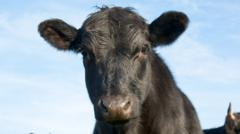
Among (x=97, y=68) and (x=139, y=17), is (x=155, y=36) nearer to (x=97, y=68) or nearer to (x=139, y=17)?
(x=139, y=17)

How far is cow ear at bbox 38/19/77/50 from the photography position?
36.4ft

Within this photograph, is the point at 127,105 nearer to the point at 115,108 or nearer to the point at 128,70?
the point at 115,108

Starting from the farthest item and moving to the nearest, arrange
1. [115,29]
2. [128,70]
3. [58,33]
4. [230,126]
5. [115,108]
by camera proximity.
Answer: [230,126]
[58,33]
[115,29]
[128,70]
[115,108]

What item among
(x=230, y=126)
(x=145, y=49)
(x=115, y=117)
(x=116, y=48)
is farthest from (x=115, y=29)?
(x=230, y=126)

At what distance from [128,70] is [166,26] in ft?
4.90

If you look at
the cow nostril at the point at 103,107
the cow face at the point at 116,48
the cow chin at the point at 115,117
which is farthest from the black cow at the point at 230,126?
the cow nostril at the point at 103,107

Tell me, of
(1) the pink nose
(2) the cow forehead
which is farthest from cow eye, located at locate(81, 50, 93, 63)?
(1) the pink nose

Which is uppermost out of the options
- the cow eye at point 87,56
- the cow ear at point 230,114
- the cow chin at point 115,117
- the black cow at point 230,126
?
the cow eye at point 87,56

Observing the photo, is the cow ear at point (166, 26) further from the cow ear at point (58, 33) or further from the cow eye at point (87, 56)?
the cow ear at point (58, 33)

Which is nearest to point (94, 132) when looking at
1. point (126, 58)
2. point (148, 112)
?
point (148, 112)

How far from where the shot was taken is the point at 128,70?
9.75m

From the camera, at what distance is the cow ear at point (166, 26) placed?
426 inches

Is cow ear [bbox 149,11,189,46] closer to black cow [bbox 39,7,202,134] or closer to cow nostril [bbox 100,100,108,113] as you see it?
black cow [bbox 39,7,202,134]

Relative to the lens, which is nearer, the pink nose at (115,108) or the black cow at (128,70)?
the pink nose at (115,108)
